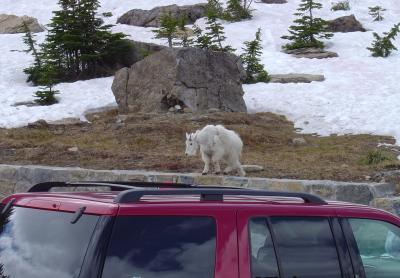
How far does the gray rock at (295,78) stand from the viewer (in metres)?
27.0

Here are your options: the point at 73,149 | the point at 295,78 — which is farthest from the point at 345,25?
the point at 73,149

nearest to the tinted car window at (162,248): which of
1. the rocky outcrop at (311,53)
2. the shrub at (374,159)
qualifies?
the shrub at (374,159)

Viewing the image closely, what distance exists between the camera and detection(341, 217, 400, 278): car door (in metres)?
4.20

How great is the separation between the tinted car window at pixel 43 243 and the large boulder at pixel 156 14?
35.6 m

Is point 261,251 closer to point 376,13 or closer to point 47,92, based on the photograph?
point 47,92

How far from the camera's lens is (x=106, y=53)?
29.4 meters

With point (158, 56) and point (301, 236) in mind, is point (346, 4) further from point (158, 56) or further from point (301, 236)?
point (301, 236)

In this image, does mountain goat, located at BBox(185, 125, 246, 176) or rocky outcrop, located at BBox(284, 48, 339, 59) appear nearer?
mountain goat, located at BBox(185, 125, 246, 176)

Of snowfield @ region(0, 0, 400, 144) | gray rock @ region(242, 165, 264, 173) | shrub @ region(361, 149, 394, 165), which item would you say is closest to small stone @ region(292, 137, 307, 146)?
snowfield @ region(0, 0, 400, 144)

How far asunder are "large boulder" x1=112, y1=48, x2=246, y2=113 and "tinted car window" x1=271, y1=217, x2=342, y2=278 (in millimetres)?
17831

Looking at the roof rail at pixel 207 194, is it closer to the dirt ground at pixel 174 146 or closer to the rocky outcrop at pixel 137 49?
the dirt ground at pixel 174 146

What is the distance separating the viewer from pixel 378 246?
14.8ft

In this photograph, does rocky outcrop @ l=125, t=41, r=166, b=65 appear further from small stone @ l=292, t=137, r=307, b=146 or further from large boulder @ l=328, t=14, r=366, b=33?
small stone @ l=292, t=137, r=307, b=146

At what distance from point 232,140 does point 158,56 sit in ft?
37.2
